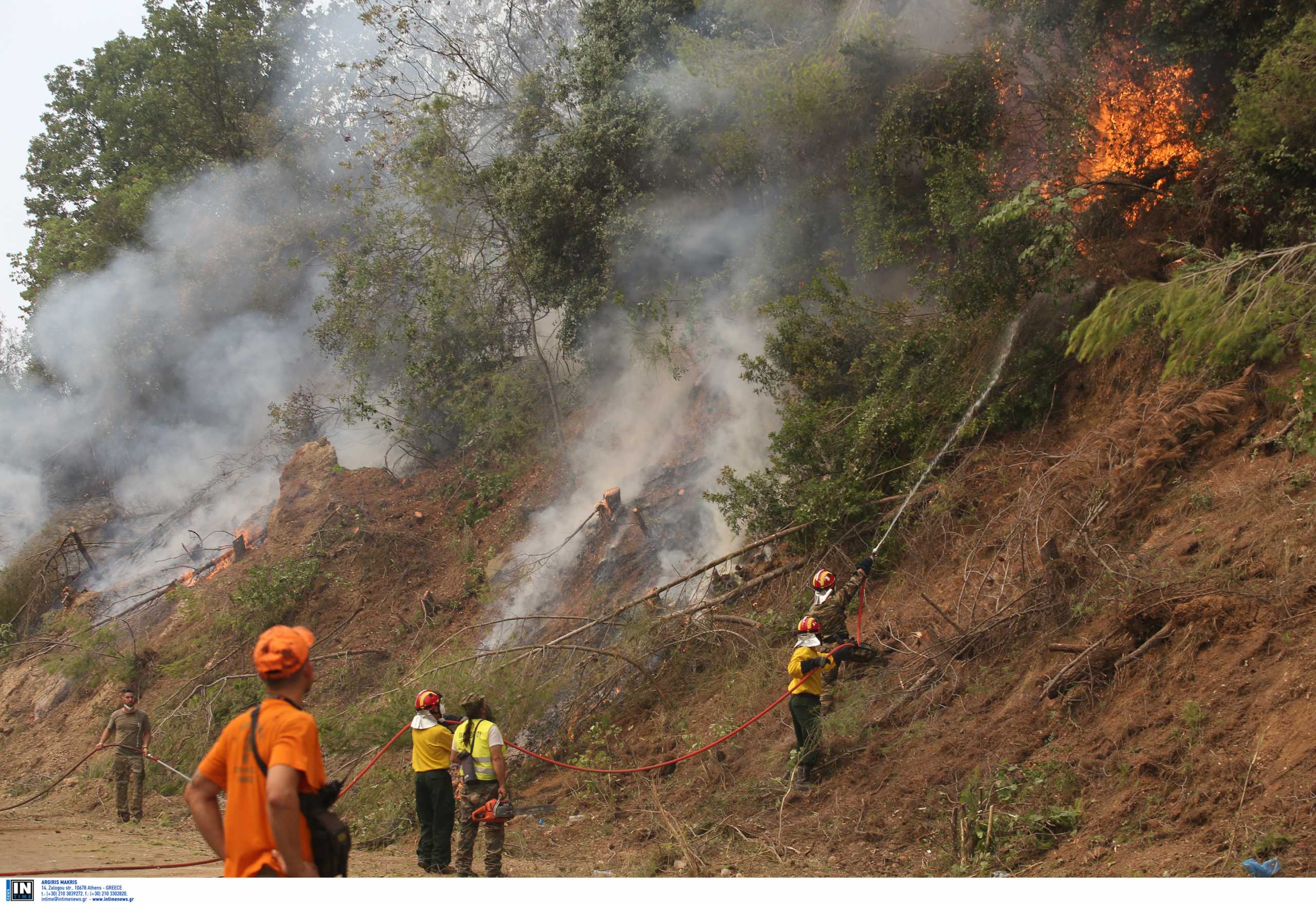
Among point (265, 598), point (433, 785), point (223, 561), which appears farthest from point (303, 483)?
point (433, 785)

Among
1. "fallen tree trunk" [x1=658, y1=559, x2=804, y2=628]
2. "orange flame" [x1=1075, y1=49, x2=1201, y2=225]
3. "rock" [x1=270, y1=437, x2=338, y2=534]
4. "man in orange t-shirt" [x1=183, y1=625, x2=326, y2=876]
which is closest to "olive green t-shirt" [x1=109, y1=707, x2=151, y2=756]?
"fallen tree trunk" [x1=658, y1=559, x2=804, y2=628]

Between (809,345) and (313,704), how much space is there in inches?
364

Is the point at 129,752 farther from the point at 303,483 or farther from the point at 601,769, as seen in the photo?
the point at 303,483

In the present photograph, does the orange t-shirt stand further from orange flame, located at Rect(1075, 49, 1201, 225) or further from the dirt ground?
orange flame, located at Rect(1075, 49, 1201, 225)

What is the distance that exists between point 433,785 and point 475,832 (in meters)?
0.49

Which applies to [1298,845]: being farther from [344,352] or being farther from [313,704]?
[344,352]

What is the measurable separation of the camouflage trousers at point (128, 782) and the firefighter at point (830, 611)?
8197 millimetres

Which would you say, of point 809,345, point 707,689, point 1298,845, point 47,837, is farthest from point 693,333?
point 1298,845

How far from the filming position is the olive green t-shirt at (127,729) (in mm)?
11547

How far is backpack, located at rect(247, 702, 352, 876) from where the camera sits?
11.1ft

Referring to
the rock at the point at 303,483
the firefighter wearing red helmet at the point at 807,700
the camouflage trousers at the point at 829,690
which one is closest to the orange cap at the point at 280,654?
the firefighter wearing red helmet at the point at 807,700

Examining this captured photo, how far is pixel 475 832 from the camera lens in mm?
7664

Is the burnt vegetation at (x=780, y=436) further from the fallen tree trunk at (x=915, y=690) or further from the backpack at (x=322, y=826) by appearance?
the backpack at (x=322, y=826)

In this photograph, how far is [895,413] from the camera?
12039 millimetres
